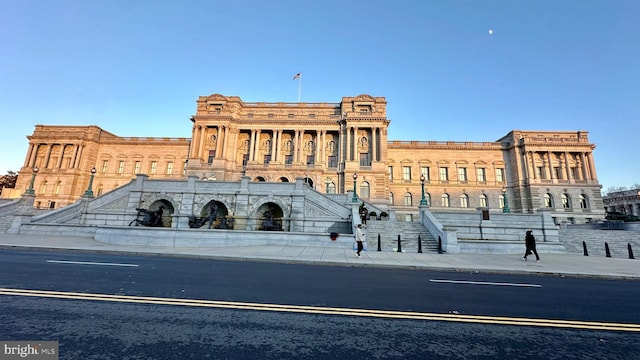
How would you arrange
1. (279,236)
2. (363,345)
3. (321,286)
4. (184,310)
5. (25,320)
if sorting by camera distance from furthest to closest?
(279,236) → (321,286) → (184,310) → (25,320) → (363,345)

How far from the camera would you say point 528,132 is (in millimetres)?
45469

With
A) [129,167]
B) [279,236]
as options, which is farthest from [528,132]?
[129,167]

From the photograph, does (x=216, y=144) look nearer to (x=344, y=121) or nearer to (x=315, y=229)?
(x=344, y=121)

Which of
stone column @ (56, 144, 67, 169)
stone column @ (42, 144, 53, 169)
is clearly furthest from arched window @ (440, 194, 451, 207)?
stone column @ (42, 144, 53, 169)

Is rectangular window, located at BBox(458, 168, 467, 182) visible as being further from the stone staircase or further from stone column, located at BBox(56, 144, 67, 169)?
stone column, located at BBox(56, 144, 67, 169)

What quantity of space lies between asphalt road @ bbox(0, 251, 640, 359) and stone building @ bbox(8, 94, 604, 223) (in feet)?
112

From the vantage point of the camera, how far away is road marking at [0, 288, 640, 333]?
412cm

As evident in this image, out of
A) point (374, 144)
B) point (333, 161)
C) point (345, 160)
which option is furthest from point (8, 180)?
point (374, 144)

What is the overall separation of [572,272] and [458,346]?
1052 centimetres

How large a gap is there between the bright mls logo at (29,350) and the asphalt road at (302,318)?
0.30ft

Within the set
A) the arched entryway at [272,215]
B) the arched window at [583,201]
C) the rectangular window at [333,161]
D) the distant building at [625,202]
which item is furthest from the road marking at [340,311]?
the distant building at [625,202]

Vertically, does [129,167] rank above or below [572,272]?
above

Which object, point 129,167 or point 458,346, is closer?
point 458,346

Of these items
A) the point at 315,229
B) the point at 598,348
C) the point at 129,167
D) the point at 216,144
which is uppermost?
the point at 216,144
